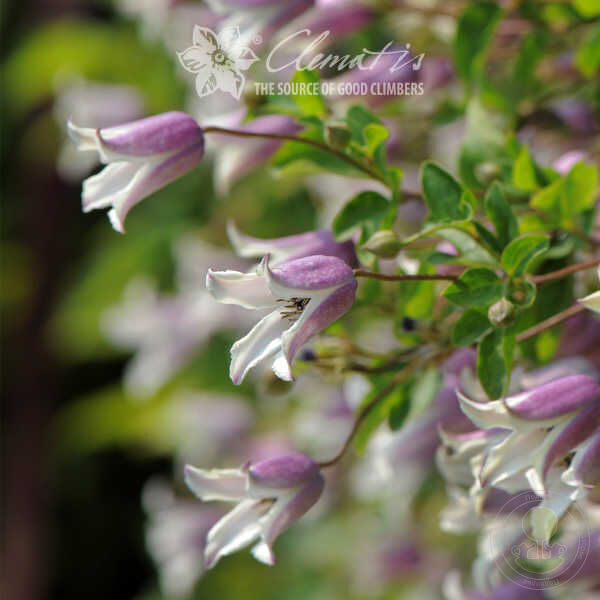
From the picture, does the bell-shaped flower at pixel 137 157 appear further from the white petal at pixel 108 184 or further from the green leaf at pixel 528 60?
the green leaf at pixel 528 60

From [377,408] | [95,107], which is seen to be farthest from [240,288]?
[95,107]

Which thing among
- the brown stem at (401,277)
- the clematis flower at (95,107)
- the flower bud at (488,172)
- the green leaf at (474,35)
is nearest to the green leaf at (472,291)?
the brown stem at (401,277)

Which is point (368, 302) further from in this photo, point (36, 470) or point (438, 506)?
point (36, 470)

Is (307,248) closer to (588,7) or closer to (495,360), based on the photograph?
(495,360)

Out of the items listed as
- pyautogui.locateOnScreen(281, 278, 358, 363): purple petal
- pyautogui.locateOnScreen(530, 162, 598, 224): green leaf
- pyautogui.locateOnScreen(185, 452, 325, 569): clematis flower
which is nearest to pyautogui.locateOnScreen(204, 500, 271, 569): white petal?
pyautogui.locateOnScreen(185, 452, 325, 569): clematis flower

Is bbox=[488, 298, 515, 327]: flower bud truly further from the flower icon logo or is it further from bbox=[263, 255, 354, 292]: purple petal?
the flower icon logo

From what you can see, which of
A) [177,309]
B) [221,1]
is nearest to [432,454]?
[221,1]
